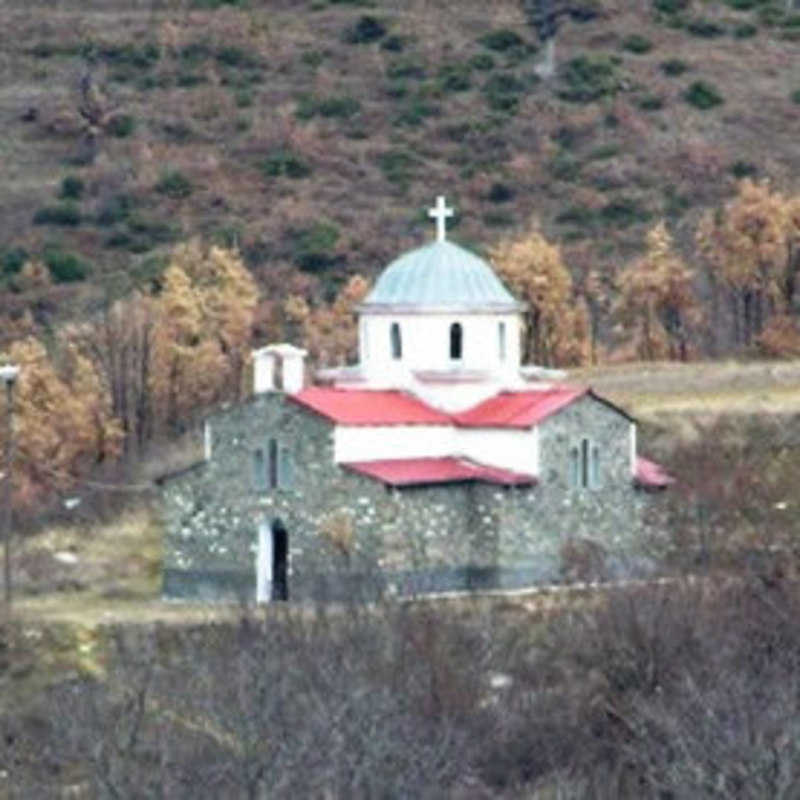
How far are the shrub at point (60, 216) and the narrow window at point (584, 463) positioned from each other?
116ft

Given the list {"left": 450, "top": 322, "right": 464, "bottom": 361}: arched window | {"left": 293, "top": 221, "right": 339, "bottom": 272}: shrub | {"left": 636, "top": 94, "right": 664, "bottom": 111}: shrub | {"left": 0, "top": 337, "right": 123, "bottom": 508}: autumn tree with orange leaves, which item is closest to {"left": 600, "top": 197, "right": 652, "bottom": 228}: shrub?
{"left": 293, "top": 221, "right": 339, "bottom": 272}: shrub

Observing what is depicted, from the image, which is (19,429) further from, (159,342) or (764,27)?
(764,27)

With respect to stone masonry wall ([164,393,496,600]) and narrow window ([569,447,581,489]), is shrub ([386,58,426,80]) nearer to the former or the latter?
narrow window ([569,447,581,489])

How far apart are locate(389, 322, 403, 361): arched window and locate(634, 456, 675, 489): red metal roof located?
13.1ft

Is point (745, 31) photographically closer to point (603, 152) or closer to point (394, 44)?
point (394, 44)

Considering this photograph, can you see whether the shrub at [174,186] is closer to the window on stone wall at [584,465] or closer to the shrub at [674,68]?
the shrub at [674,68]

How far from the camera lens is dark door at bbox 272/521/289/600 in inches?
2172

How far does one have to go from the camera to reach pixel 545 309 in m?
72.8

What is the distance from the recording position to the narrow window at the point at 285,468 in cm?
5500

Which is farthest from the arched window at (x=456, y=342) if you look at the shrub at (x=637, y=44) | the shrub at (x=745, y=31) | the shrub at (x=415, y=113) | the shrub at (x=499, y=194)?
the shrub at (x=745, y=31)

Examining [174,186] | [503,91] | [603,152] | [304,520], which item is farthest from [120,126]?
[304,520]

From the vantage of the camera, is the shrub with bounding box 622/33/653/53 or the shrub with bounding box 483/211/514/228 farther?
the shrub with bounding box 622/33/653/53

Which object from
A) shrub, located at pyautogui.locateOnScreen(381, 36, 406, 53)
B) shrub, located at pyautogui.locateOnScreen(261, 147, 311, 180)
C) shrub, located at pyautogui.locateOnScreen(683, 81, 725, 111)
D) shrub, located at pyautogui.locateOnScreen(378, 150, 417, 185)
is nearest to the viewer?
shrub, located at pyautogui.locateOnScreen(378, 150, 417, 185)

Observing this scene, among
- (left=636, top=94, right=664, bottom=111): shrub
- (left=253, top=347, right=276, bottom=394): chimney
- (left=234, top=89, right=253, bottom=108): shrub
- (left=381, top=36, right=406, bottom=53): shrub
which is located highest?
(left=381, top=36, right=406, bottom=53): shrub
